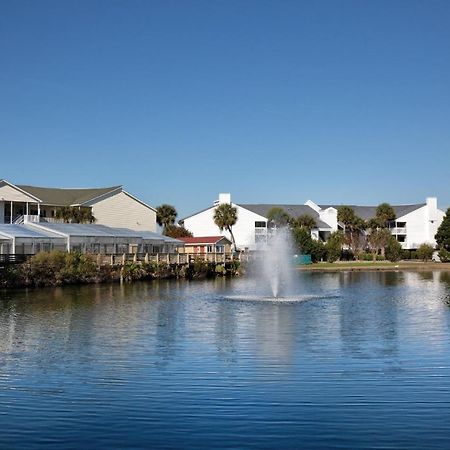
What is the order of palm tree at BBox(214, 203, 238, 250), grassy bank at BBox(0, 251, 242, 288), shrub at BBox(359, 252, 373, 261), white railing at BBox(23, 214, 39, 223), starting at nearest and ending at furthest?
grassy bank at BBox(0, 251, 242, 288) < white railing at BBox(23, 214, 39, 223) < palm tree at BBox(214, 203, 238, 250) < shrub at BBox(359, 252, 373, 261)

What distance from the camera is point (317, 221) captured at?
112m

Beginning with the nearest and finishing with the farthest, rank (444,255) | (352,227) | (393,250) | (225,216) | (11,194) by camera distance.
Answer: (11,194) → (444,255) → (225,216) → (393,250) → (352,227)

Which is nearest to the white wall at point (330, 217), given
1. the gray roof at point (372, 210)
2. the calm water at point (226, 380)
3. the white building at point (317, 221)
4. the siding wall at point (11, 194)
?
the white building at point (317, 221)

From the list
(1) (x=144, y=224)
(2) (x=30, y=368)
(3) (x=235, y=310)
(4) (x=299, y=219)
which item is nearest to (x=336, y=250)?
Result: (4) (x=299, y=219)

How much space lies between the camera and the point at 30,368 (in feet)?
58.1

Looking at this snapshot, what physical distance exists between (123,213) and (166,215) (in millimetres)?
20394

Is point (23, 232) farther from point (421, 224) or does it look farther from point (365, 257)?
point (421, 224)

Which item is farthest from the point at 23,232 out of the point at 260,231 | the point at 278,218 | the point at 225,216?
the point at 260,231

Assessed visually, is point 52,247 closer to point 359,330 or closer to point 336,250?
point 359,330

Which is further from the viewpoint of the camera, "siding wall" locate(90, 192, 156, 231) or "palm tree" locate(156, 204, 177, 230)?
"palm tree" locate(156, 204, 177, 230)

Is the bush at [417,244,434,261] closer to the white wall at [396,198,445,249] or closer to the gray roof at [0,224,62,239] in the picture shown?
the white wall at [396,198,445,249]

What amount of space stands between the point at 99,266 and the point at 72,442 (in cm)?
4803

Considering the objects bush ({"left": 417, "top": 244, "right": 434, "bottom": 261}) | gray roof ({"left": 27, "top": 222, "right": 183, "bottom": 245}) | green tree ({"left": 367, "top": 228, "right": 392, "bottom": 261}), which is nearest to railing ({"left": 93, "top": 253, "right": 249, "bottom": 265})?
gray roof ({"left": 27, "top": 222, "right": 183, "bottom": 245})

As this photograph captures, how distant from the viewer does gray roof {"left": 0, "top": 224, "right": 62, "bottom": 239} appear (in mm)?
56969
